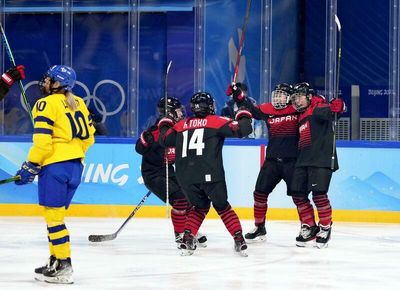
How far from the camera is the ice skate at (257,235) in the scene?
31.4 feet

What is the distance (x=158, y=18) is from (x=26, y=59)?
6.21ft

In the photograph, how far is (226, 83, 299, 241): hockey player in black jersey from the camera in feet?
31.0

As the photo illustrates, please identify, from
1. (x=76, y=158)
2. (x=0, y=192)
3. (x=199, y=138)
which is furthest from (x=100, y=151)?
(x=76, y=158)

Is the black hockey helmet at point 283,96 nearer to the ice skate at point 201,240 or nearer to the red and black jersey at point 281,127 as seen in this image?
the red and black jersey at point 281,127

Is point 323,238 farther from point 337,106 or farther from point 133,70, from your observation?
point 133,70

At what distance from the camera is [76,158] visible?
693cm

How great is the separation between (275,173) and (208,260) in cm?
157

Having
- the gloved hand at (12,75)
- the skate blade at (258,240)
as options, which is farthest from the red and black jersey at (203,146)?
the gloved hand at (12,75)

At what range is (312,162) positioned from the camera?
9.30 meters

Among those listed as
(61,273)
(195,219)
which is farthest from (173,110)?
(61,273)

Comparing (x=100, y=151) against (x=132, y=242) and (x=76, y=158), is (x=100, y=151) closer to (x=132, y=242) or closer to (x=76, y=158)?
(x=132, y=242)

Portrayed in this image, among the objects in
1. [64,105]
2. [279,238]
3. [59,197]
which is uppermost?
[64,105]

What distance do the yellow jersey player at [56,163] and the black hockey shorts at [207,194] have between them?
5.34 ft

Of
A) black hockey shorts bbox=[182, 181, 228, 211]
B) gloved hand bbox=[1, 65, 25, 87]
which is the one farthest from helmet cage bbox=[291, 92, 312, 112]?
gloved hand bbox=[1, 65, 25, 87]
